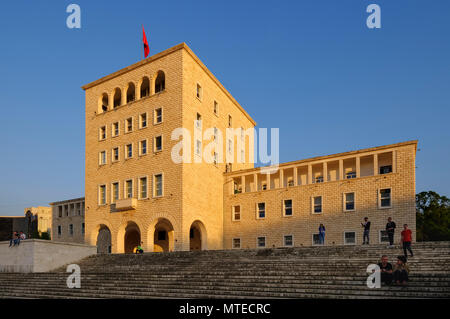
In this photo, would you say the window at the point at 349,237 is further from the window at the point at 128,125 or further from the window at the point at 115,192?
the window at the point at 128,125

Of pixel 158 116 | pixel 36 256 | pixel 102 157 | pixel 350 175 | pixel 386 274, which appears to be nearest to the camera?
pixel 386 274

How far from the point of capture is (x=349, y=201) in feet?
96.2

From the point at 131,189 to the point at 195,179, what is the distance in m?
6.05

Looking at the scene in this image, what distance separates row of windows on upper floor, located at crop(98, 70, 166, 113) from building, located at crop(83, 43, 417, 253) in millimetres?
100

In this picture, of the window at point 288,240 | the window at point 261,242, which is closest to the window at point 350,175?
the window at point 288,240

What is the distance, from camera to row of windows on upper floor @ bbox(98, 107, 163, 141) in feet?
108

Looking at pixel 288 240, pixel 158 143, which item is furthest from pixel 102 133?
pixel 288 240

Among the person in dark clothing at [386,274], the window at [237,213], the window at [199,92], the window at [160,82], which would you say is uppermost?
the window at [160,82]

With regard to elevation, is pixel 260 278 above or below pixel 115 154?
below

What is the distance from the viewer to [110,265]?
24.1m

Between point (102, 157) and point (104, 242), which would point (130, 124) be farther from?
point (104, 242)

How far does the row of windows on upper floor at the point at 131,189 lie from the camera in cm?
3172

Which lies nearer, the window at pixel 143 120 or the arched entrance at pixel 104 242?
the window at pixel 143 120

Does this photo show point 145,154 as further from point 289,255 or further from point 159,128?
point 289,255
